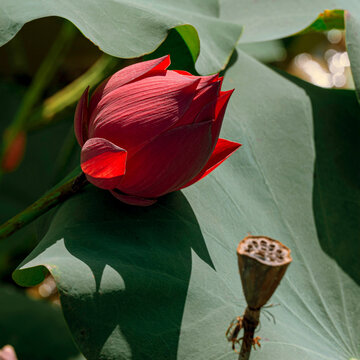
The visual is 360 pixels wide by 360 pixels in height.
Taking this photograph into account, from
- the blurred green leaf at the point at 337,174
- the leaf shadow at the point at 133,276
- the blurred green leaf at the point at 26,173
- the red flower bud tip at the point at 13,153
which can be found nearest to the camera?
the leaf shadow at the point at 133,276

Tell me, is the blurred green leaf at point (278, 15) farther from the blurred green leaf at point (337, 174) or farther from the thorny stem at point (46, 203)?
the thorny stem at point (46, 203)

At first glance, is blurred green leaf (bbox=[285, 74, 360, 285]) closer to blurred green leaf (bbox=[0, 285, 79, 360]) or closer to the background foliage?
the background foliage

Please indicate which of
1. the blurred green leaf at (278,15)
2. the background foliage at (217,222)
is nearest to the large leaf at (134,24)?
the background foliage at (217,222)

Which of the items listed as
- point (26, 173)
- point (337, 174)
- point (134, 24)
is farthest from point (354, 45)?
point (26, 173)

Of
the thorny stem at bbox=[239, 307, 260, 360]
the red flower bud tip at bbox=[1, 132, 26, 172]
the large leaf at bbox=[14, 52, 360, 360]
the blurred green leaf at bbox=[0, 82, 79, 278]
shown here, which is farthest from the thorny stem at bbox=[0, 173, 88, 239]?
the blurred green leaf at bbox=[0, 82, 79, 278]

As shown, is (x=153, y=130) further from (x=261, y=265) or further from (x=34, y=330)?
(x=34, y=330)

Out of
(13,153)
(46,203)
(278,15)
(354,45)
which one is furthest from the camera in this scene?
(13,153)
